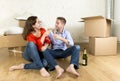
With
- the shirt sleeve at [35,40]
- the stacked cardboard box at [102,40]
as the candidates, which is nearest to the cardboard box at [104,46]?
the stacked cardboard box at [102,40]

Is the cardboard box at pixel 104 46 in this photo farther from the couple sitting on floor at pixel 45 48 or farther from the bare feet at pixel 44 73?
the bare feet at pixel 44 73

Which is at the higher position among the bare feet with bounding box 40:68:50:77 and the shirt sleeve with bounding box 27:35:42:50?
the shirt sleeve with bounding box 27:35:42:50

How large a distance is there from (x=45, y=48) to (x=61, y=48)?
0.35 metres

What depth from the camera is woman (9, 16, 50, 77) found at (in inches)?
91.0

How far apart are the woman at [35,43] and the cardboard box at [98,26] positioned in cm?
129

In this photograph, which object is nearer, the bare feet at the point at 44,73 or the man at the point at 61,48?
the bare feet at the point at 44,73

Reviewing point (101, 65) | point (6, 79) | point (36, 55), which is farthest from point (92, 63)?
point (6, 79)

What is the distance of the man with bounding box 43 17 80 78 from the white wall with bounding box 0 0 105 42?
6.29 feet

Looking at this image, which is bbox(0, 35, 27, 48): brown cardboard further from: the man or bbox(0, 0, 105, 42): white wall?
the man

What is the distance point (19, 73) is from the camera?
2.35 meters

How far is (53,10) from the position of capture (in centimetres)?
452

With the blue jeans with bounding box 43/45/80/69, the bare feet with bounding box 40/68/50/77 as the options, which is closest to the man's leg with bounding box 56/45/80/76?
the blue jeans with bounding box 43/45/80/69

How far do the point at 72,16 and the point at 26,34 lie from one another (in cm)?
230

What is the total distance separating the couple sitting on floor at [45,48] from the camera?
7.59ft
